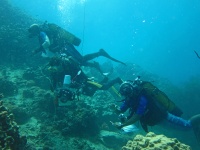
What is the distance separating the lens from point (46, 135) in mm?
7164

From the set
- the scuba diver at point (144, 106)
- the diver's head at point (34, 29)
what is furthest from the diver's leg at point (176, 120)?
the diver's head at point (34, 29)

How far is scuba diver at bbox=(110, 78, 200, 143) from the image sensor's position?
6.12 meters

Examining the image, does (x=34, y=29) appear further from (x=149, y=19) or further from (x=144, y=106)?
(x=149, y=19)

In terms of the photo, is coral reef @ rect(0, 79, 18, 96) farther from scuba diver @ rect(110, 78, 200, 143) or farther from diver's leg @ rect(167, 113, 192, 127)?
diver's leg @ rect(167, 113, 192, 127)

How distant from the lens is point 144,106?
20.1 ft

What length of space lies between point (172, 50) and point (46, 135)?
12431 centimetres

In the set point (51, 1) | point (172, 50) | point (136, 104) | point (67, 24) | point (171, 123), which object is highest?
point (67, 24)

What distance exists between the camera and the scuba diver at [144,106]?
6125 millimetres

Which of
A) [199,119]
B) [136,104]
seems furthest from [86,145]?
[199,119]

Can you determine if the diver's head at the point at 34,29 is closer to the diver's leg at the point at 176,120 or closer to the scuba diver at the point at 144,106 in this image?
the scuba diver at the point at 144,106

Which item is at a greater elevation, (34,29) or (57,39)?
(34,29)

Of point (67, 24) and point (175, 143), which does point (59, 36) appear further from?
point (67, 24)

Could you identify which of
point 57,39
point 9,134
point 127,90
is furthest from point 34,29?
point 9,134

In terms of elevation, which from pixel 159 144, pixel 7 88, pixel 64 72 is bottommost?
pixel 159 144
